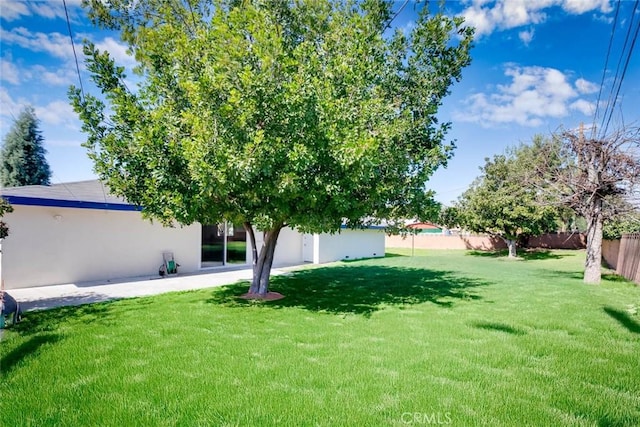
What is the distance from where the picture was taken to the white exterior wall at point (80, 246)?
9391 millimetres

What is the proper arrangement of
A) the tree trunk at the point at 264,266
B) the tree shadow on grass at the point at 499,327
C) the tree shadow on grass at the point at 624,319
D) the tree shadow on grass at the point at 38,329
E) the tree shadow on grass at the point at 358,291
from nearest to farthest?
1. the tree shadow on grass at the point at 38,329
2. the tree shadow on grass at the point at 499,327
3. the tree shadow on grass at the point at 624,319
4. the tree shadow on grass at the point at 358,291
5. the tree trunk at the point at 264,266

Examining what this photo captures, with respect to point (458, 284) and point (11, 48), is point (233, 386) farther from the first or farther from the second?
point (458, 284)

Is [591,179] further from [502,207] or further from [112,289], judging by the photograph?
[112,289]

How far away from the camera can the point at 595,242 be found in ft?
39.5

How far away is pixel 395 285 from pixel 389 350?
6.43m

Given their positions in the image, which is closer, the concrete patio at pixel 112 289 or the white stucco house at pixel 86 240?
the concrete patio at pixel 112 289

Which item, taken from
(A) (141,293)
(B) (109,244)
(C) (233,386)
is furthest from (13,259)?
(C) (233,386)

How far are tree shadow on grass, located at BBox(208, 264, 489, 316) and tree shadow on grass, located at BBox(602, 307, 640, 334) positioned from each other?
2714 millimetres

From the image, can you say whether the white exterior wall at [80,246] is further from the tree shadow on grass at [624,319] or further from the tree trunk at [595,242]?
the tree trunk at [595,242]

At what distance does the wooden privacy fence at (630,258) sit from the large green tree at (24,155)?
1369 inches

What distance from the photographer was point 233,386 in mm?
3662

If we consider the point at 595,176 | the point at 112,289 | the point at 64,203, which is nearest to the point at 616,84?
the point at 595,176

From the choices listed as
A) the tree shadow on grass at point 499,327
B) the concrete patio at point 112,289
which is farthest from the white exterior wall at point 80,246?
the tree shadow on grass at point 499,327

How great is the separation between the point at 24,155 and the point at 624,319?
1340 inches
